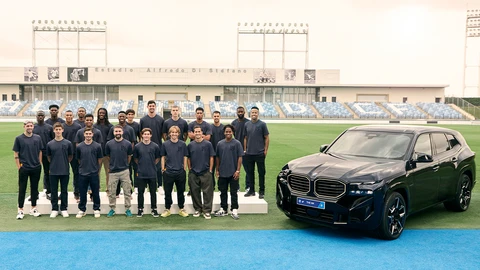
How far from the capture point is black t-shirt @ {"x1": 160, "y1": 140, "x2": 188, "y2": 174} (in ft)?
25.2

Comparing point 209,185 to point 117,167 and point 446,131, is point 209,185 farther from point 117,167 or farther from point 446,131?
point 446,131

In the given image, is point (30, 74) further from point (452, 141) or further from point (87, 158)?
point (452, 141)

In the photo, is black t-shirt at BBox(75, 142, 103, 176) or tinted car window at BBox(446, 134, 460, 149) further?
tinted car window at BBox(446, 134, 460, 149)

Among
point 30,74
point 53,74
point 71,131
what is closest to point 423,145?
point 71,131

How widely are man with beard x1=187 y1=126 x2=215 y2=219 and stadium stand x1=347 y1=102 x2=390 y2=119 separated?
169 feet

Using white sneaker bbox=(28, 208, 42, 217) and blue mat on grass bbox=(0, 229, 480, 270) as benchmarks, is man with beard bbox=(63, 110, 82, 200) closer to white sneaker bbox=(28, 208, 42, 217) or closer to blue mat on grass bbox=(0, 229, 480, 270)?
white sneaker bbox=(28, 208, 42, 217)

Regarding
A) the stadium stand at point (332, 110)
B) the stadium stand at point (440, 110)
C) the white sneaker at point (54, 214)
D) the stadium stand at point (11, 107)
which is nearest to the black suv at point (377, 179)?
the white sneaker at point (54, 214)

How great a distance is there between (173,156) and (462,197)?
554cm

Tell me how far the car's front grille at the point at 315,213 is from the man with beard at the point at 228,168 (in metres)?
1.45

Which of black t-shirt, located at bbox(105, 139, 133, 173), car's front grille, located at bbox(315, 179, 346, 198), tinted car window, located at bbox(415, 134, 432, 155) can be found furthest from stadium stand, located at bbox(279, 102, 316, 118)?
car's front grille, located at bbox(315, 179, 346, 198)

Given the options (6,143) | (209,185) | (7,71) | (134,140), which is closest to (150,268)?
(209,185)

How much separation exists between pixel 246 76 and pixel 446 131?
55.8 m

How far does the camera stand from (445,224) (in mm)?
7367

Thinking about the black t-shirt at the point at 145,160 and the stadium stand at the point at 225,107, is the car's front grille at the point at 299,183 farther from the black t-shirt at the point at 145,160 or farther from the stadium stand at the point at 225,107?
the stadium stand at the point at 225,107
